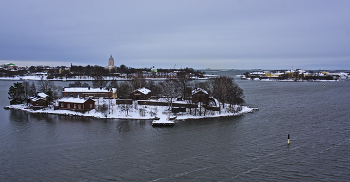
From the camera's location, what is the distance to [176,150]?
17.2 m

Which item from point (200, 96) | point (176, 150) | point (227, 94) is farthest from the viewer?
point (200, 96)

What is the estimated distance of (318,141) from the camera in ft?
62.8

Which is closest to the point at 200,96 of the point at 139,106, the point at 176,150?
the point at 139,106

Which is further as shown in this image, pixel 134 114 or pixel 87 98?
pixel 87 98

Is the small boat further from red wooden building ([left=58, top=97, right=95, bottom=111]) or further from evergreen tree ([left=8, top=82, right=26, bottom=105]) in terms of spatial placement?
evergreen tree ([left=8, top=82, right=26, bottom=105])

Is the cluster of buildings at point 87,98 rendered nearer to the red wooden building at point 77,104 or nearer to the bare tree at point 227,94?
the red wooden building at point 77,104

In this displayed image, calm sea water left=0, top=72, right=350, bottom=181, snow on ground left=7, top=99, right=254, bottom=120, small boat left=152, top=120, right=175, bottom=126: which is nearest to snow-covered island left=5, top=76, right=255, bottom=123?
snow on ground left=7, top=99, right=254, bottom=120

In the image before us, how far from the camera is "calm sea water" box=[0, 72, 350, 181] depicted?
13.5 m

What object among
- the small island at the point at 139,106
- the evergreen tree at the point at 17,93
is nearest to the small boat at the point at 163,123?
the small island at the point at 139,106

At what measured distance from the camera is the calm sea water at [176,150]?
13.5m

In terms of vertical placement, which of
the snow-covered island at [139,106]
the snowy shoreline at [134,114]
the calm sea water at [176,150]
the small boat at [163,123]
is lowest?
the calm sea water at [176,150]

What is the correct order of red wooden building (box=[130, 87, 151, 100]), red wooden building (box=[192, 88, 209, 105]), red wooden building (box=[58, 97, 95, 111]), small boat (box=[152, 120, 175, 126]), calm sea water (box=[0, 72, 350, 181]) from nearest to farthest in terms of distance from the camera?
calm sea water (box=[0, 72, 350, 181]), small boat (box=[152, 120, 175, 126]), red wooden building (box=[58, 97, 95, 111]), red wooden building (box=[192, 88, 209, 105]), red wooden building (box=[130, 87, 151, 100])

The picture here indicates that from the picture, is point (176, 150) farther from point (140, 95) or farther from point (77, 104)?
point (140, 95)

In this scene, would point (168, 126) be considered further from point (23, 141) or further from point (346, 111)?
point (346, 111)
